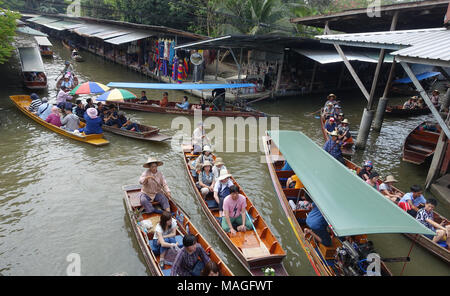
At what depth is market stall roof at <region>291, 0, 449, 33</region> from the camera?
11500 mm

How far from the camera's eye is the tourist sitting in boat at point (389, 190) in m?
Answer: 7.98

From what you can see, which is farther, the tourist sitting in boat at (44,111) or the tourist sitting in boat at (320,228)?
the tourist sitting in boat at (44,111)

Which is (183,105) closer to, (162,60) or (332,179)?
(162,60)

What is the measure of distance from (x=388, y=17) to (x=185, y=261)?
15431mm

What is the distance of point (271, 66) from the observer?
21500 mm

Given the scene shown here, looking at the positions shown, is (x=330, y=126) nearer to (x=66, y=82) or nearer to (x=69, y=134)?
(x=69, y=134)

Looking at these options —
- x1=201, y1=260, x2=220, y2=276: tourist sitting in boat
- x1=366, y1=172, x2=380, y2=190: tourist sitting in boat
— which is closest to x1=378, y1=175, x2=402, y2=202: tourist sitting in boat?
x1=366, y1=172, x2=380, y2=190: tourist sitting in boat

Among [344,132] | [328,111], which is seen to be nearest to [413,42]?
[344,132]

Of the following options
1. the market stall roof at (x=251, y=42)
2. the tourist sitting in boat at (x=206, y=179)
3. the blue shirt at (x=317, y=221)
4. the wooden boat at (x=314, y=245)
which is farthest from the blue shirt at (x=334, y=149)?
the market stall roof at (x=251, y=42)

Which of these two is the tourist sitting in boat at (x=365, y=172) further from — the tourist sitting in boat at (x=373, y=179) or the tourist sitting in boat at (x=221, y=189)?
the tourist sitting in boat at (x=221, y=189)

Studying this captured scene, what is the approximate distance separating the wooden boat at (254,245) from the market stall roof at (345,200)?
1.34m

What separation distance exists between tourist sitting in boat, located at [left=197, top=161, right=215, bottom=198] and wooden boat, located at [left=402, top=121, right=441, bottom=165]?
28.1 feet

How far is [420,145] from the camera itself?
1220 cm
